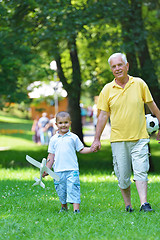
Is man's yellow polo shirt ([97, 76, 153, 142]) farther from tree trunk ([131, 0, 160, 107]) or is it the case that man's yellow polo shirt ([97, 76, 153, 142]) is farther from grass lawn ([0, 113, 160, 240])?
tree trunk ([131, 0, 160, 107])

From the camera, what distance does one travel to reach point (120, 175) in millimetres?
6043

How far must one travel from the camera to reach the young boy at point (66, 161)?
238 inches

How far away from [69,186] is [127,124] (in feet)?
3.51

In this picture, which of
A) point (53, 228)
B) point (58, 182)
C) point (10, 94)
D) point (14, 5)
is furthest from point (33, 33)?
point (53, 228)

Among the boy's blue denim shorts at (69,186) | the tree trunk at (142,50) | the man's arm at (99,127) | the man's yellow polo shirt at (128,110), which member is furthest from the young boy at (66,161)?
the tree trunk at (142,50)

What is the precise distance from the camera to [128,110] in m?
5.89

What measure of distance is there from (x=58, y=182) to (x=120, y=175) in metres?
0.80

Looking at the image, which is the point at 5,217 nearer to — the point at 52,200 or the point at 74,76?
the point at 52,200

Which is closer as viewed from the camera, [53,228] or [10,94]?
[53,228]

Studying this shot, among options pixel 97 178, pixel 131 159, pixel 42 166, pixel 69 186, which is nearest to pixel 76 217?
pixel 69 186

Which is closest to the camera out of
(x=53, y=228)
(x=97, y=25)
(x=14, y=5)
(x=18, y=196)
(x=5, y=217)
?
(x=53, y=228)

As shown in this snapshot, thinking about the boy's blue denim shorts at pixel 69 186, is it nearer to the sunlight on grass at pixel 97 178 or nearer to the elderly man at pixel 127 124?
the elderly man at pixel 127 124

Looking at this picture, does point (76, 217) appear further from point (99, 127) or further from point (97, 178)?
point (97, 178)

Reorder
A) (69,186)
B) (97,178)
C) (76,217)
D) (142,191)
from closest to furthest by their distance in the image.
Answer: (76,217) < (142,191) < (69,186) < (97,178)
